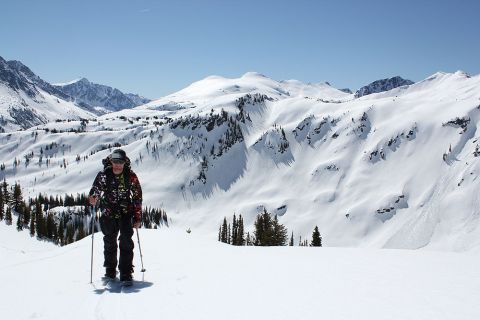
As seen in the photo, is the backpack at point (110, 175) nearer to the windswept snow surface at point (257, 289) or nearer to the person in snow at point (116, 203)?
the person in snow at point (116, 203)

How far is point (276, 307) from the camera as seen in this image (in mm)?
8094

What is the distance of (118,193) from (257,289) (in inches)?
189

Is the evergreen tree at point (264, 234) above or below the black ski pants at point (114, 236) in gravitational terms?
below

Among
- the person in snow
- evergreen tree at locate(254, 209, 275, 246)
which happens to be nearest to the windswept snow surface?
the person in snow

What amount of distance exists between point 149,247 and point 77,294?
9.76 m

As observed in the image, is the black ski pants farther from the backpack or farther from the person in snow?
the backpack

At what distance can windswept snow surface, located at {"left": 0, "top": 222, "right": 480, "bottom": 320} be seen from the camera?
7789 millimetres

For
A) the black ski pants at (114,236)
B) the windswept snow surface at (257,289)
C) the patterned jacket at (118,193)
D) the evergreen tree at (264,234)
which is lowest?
the evergreen tree at (264,234)

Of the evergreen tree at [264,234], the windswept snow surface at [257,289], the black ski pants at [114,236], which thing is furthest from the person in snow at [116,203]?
the evergreen tree at [264,234]

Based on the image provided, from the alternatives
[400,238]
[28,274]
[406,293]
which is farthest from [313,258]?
[400,238]

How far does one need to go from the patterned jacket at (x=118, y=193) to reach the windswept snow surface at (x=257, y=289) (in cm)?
200

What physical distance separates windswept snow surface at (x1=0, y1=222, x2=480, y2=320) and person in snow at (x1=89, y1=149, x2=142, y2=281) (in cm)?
100

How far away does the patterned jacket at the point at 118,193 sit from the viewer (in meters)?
11.4

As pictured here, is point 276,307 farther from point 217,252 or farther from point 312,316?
point 217,252
